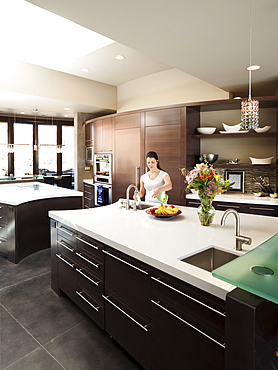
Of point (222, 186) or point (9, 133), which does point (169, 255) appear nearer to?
point (222, 186)

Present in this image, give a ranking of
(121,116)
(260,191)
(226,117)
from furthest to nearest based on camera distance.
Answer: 1. (121,116)
2. (226,117)
3. (260,191)

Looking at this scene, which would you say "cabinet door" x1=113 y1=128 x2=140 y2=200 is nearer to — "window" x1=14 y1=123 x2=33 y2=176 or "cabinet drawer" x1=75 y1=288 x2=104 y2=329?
"cabinet drawer" x1=75 y1=288 x2=104 y2=329

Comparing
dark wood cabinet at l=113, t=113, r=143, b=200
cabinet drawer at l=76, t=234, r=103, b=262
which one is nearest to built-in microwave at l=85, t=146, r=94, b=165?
dark wood cabinet at l=113, t=113, r=143, b=200

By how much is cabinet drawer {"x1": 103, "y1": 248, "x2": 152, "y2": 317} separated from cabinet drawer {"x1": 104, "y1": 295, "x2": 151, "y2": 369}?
0.06 metres

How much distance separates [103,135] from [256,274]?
527cm

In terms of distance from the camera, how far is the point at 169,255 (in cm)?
153

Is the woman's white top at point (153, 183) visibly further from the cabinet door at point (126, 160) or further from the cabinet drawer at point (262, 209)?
the cabinet door at point (126, 160)

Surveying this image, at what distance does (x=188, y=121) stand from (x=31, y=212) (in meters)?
2.82

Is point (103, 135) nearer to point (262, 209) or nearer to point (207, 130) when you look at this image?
point (207, 130)

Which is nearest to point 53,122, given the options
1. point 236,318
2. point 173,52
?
point 173,52

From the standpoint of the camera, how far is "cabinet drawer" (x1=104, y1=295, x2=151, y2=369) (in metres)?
1.63

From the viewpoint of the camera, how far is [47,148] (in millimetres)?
8656

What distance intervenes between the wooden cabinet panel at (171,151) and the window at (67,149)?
16.7ft

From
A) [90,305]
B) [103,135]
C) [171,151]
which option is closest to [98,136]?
[103,135]
